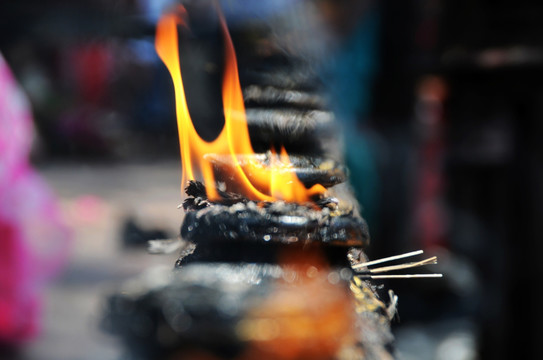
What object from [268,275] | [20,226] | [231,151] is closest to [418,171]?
[20,226]

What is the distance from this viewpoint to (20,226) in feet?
16.2

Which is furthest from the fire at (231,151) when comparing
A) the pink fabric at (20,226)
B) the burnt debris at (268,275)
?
the pink fabric at (20,226)

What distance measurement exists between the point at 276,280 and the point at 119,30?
9760 millimetres

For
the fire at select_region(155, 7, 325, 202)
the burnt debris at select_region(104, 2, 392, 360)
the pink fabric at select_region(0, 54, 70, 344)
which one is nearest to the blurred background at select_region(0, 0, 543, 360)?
the pink fabric at select_region(0, 54, 70, 344)

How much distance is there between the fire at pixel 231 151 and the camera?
6.44 ft

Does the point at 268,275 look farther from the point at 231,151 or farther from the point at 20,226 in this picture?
the point at 20,226

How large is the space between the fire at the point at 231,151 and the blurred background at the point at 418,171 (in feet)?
2.08

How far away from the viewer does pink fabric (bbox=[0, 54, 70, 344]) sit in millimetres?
4598

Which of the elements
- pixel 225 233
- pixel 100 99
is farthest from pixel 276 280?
pixel 100 99

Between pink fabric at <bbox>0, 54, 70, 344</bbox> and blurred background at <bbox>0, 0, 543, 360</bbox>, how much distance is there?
29 millimetres

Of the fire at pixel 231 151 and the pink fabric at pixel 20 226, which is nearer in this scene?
the fire at pixel 231 151

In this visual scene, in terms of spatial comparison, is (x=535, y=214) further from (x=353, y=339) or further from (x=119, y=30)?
(x=119, y=30)

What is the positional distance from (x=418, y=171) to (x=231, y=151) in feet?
21.2

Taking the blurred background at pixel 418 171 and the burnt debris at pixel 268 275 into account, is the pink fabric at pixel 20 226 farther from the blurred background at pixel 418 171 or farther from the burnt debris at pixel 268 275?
the burnt debris at pixel 268 275
